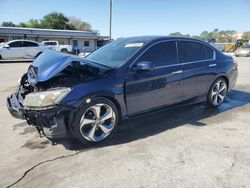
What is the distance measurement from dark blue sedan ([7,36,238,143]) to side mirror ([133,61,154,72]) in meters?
0.02

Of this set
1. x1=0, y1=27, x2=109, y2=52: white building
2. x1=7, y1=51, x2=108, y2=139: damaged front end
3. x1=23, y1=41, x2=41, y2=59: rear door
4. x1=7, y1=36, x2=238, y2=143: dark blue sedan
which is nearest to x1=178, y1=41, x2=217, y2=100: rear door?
x1=7, y1=36, x2=238, y2=143: dark blue sedan

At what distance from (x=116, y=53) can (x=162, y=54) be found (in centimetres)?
83

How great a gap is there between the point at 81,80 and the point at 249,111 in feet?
13.2

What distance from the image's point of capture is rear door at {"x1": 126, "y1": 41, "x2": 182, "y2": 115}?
4.46m

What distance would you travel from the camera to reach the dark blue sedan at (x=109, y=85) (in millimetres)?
3818

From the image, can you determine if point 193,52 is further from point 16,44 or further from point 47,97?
point 16,44

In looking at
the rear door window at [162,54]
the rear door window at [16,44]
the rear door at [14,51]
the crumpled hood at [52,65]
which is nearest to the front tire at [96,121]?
the crumpled hood at [52,65]

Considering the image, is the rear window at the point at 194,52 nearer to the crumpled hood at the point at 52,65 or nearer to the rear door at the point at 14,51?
the crumpled hood at the point at 52,65

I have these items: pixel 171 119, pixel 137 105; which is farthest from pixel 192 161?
pixel 171 119

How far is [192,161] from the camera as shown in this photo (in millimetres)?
3592

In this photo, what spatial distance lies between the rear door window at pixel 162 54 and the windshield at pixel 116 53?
0.21 m

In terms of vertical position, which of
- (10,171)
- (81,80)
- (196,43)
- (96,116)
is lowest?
(10,171)

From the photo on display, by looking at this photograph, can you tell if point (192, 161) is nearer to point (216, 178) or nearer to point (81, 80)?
point (216, 178)

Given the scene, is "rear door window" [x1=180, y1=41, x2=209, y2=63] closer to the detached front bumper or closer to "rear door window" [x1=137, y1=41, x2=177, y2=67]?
"rear door window" [x1=137, y1=41, x2=177, y2=67]
